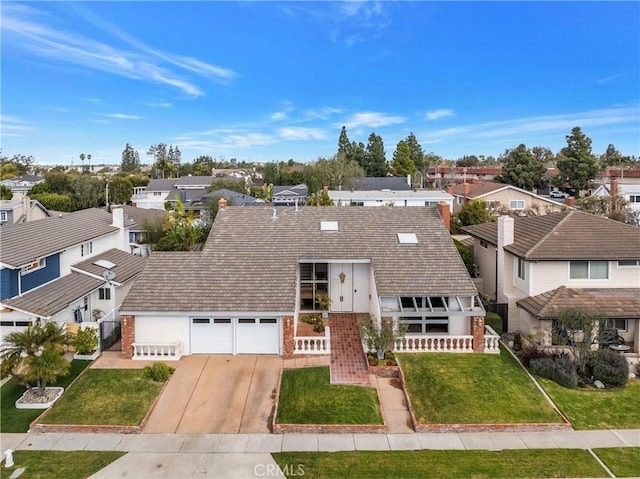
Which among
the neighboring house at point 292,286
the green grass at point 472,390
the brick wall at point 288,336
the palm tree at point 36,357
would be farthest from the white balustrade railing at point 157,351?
the green grass at point 472,390

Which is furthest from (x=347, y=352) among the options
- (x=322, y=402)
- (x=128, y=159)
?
(x=128, y=159)

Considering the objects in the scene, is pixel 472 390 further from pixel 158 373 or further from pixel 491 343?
pixel 158 373

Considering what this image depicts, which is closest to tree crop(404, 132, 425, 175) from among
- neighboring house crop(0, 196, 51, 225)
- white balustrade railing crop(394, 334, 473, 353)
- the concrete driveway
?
neighboring house crop(0, 196, 51, 225)

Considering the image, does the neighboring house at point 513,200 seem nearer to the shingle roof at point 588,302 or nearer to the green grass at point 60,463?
the shingle roof at point 588,302

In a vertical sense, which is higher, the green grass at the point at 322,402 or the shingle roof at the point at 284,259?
the shingle roof at the point at 284,259

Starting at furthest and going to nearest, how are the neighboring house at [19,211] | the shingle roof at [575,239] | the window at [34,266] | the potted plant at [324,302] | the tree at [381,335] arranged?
the neighboring house at [19,211] → the potted plant at [324,302] → the shingle roof at [575,239] → the window at [34,266] → the tree at [381,335]
